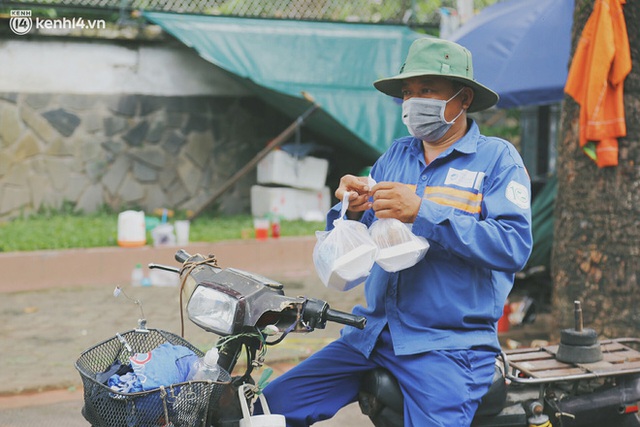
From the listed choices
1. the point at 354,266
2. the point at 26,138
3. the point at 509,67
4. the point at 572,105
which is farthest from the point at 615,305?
the point at 26,138

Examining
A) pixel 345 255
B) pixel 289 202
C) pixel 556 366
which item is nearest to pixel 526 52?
pixel 289 202

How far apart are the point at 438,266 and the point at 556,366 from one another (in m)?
0.74

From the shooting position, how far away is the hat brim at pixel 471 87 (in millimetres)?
2566

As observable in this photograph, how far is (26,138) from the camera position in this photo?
8812mm

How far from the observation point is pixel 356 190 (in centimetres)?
252

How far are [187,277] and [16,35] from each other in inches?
287

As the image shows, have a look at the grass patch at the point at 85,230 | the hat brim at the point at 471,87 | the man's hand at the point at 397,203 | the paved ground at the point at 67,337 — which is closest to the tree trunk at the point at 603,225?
the paved ground at the point at 67,337

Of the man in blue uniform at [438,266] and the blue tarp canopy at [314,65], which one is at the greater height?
the blue tarp canopy at [314,65]

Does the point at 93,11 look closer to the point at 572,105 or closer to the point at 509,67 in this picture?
the point at 509,67

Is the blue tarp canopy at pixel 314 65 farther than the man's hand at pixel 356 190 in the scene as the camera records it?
Yes

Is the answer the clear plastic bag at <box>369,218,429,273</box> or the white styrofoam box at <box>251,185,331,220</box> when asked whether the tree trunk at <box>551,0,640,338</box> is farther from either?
the white styrofoam box at <box>251,185,331,220</box>

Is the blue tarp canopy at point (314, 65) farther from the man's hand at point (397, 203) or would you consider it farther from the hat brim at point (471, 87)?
the man's hand at point (397, 203)

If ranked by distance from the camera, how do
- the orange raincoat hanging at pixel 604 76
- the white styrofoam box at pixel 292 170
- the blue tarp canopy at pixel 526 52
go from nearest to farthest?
the orange raincoat hanging at pixel 604 76 < the blue tarp canopy at pixel 526 52 < the white styrofoam box at pixel 292 170

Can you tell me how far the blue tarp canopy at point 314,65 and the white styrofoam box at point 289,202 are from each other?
0.77 meters
